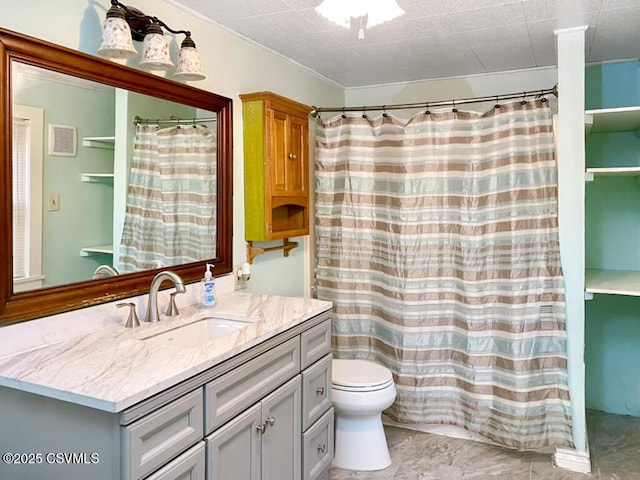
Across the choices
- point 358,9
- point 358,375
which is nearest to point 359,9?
point 358,9

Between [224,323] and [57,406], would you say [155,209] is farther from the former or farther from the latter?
[57,406]

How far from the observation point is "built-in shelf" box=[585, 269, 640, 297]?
2.48 metres

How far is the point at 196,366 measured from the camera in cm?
144

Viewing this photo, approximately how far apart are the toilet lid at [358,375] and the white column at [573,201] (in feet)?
3.08

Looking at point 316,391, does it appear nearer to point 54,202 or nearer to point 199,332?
point 199,332

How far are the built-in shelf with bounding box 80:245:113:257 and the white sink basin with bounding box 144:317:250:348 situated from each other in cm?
36

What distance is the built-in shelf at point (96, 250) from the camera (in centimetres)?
179

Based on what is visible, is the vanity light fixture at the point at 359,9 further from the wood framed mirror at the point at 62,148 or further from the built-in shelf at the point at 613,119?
the built-in shelf at the point at 613,119

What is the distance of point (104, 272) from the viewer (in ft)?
6.09

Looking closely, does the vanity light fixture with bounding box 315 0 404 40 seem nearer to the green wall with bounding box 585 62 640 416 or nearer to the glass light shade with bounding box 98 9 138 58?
the glass light shade with bounding box 98 9 138 58

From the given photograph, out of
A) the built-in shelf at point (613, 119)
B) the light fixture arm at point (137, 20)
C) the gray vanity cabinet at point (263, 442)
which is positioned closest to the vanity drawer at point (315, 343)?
the gray vanity cabinet at point (263, 442)

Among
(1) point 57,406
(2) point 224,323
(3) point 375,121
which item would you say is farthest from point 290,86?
(1) point 57,406

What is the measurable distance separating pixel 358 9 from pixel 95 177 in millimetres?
1078

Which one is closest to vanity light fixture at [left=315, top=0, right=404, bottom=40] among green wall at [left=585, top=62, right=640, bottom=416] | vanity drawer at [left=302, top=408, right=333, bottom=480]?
vanity drawer at [left=302, top=408, right=333, bottom=480]
